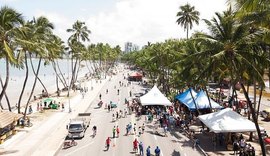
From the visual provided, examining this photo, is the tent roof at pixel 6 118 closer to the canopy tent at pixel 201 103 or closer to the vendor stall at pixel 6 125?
the vendor stall at pixel 6 125

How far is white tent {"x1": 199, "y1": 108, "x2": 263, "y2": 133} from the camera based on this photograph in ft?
94.3

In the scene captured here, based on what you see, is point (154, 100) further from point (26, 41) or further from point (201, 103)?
point (26, 41)

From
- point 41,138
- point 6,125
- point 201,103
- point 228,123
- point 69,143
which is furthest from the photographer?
point 201,103

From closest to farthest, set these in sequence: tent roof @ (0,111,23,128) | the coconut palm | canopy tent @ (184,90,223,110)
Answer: the coconut palm, tent roof @ (0,111,23,128), canopy tent @ (184,90,223,110)

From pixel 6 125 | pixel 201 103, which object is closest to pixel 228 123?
pixel 201 103

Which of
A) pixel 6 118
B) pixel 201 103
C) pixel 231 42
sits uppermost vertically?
pixel 231 42

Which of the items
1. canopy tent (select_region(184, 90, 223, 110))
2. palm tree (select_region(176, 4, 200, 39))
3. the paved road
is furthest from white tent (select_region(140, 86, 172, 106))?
palm tree (select_region(176, 4, 200, 39))

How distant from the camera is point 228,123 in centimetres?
2947

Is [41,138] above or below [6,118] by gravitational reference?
below

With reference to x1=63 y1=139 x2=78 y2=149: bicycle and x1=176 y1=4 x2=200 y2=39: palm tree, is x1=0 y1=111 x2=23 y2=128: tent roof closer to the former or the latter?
x1=63 y1=139 x2=78 y2=149: bicycle

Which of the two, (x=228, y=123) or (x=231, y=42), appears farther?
(x=228, y=123)

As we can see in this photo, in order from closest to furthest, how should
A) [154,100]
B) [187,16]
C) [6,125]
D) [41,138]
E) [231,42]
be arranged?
1. [231,42]
2. [6,125]
3. [41,138]
4. [154,100]
5. [187,16]

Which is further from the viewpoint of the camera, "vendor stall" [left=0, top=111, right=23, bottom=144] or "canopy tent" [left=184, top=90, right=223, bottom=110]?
"canopy tent" [left=184, top=90, right=223, bottom=110]

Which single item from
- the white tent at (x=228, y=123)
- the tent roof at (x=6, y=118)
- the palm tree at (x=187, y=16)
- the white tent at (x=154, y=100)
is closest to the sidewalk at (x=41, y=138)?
the tent roof at (x=6, y=118)
